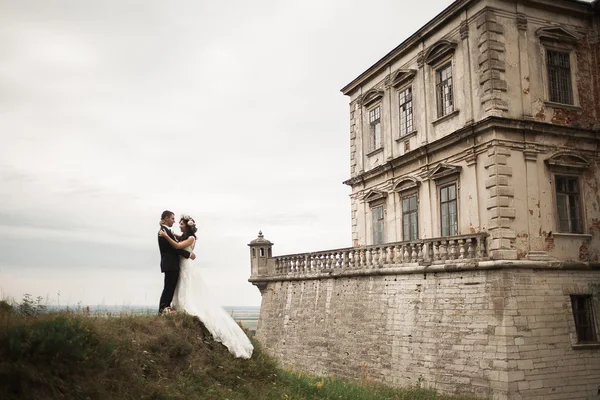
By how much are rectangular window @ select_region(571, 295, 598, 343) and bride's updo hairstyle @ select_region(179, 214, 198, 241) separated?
479 inches

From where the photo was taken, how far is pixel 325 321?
23.4 metres

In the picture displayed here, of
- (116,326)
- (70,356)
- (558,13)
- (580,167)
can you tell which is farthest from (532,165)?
(70,356)

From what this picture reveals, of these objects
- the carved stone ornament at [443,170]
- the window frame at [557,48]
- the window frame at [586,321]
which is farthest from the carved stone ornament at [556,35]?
the window frame at [586,321]

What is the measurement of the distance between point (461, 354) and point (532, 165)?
6112mm

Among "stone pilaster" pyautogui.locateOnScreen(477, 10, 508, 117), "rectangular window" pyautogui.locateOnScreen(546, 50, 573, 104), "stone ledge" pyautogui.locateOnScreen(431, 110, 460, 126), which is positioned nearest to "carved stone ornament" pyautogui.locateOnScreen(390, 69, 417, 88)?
"stone ledge" pyautogui.locateOnScreen(431, 110, 460, 126)

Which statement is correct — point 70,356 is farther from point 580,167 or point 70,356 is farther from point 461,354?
point 580,167

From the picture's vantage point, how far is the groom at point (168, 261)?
11021mm

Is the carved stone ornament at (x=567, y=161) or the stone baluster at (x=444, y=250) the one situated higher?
the carved stone ornament at (x=567, y=161)

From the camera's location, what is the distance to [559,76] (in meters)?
19.7

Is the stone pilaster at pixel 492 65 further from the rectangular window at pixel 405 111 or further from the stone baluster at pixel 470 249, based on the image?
the rectangular window at pixel 405 111

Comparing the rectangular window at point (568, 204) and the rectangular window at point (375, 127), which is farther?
the rectangular window at point (375, 127)

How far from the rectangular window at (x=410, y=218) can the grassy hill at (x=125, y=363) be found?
34.9ft

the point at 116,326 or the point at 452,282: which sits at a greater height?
the point at 452,282

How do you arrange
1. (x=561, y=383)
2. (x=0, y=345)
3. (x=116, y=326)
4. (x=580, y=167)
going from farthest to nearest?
(x=580, y=167) < (x=561, y=383) < (x=116, y=326) < (x=0, y=345)
